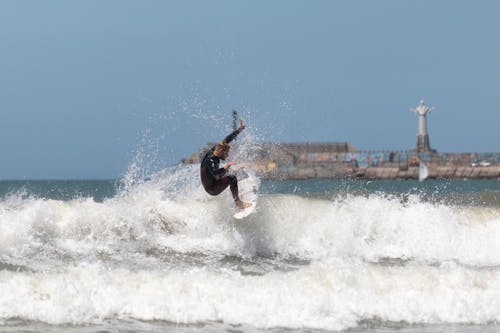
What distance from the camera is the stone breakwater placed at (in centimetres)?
11375

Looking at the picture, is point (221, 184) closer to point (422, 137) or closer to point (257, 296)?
A: point (257, 296)

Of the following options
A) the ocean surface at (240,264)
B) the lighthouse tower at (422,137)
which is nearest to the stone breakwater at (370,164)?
the lighthouse tower at (422,137)

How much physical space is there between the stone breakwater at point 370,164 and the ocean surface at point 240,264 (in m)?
91.3

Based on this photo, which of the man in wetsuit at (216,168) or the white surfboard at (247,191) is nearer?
the man in wetsuit at (216,168)

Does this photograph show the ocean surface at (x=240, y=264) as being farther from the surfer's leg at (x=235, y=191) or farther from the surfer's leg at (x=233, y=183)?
the surfer's leg at (x=233, y=183)

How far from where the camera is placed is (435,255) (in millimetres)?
15477

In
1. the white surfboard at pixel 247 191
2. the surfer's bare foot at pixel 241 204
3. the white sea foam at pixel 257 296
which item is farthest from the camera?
the white surfboard at pixel 247 191

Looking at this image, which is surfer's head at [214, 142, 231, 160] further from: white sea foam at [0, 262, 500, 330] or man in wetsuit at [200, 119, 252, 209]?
white sea foam at [0, 262, 500, 330]

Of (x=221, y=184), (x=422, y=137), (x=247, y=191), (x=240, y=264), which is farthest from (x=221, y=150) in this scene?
(x=422, y=137)

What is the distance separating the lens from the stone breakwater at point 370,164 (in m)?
114

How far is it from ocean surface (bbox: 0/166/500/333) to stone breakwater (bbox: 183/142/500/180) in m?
91.3

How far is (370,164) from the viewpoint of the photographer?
121 meters

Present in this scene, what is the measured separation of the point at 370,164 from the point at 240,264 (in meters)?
110

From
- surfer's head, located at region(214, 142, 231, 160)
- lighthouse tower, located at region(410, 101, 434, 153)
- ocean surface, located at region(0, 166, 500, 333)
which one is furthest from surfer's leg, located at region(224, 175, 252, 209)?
lighthouse tower, located at region(410, 101, 434, 153)
